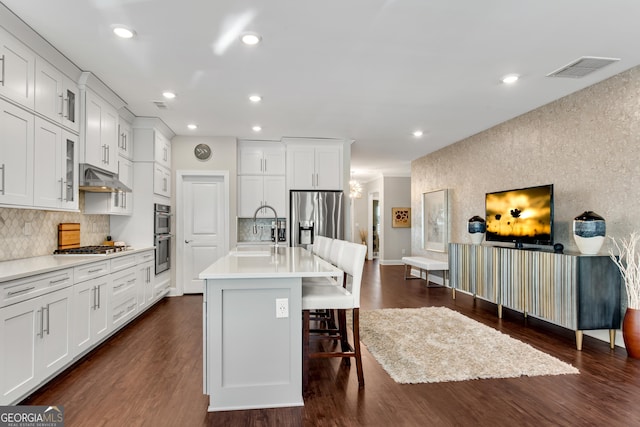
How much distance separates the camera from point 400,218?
1080 centimetres

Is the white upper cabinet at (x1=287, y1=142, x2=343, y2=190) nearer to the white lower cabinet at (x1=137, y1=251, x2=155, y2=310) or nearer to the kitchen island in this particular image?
the white lower cabinet at (x1=137, y1=251, x2=155, y2=310)

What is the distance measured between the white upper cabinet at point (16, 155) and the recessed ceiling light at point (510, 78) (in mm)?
4218

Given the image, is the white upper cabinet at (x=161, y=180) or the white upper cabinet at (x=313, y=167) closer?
the white upper cabinet at (x=161, y=180)

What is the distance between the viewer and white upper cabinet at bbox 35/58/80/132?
3090 millimetres

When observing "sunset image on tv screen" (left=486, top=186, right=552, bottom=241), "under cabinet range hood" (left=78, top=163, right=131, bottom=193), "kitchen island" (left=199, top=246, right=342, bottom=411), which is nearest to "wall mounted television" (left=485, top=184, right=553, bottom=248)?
"sunset image on tv screen" (left=486, top=186, right=552, bottom=241)

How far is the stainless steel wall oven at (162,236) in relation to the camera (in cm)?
544

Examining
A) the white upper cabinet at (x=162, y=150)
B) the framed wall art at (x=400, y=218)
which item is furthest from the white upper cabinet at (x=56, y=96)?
the framed wall art at (x=400, y=218)

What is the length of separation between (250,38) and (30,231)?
2.64m

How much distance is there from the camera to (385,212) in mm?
10719

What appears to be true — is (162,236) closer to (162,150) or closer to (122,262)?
(162,150)

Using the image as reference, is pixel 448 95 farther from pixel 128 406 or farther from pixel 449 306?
pixel 128 406

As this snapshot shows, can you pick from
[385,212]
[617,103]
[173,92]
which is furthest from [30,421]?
[385,212]

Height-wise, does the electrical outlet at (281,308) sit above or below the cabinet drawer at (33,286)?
below

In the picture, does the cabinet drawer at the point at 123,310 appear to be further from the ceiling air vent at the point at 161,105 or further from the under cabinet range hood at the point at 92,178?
the ceiling air vent at the point at 161,105
